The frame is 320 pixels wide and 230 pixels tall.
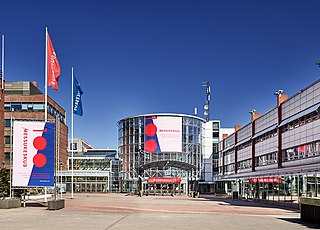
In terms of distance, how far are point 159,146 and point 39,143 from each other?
4575 centimetres

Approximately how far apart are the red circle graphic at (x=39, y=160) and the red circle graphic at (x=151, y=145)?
4558 cm

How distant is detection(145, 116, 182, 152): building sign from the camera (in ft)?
257

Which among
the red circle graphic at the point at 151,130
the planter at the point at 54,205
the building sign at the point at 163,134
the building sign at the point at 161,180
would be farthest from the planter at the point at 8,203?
the red circle graphic at the point at 151,130

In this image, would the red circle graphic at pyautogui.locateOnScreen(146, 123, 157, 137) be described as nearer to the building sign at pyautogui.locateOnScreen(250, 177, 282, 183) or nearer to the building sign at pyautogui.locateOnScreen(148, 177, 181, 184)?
the building sign at pyautogui.locateOnScreen(148, 177, 181, 184)

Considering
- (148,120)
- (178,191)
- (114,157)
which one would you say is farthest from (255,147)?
(114,157)

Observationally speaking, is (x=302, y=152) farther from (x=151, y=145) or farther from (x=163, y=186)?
(x=151, y=145)

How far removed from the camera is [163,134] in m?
79.2

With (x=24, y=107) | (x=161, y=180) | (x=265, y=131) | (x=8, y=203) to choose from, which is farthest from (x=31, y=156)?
(x=24, y=107)

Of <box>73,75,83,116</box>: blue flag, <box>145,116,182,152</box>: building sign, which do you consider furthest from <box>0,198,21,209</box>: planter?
<box>145,116,182,152</box>: building sign

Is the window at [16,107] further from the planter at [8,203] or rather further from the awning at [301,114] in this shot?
the awning at [301,114]

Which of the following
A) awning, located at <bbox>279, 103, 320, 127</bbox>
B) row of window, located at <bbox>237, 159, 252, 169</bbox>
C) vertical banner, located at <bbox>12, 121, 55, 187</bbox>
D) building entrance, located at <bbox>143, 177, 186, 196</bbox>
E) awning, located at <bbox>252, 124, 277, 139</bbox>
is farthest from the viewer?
building entrance, located at <bbox>143, 177, 186, 196</bbox>

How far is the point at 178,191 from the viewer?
7406 cm

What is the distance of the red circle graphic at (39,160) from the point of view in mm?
33062

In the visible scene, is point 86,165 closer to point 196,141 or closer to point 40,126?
point 196,141
